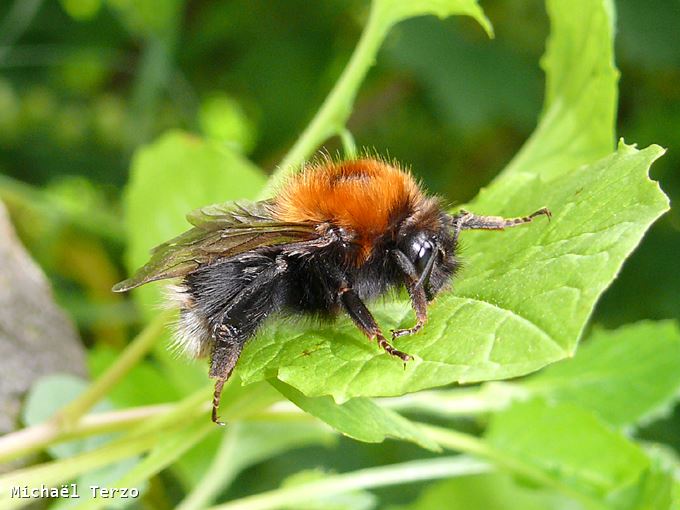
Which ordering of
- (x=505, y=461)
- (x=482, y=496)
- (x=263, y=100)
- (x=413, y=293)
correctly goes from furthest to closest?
A: (x=263, y=100) < (x=482, y=496) < (x=505, y=461) < (x=413, y=293)

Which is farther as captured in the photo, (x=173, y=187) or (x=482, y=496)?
(x=482, y=496)

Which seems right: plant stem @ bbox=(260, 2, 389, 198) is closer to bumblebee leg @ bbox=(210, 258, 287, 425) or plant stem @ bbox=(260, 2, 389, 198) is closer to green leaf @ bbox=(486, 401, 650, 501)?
bumblebee leg @ bbox=(210, 258, 287, 425)

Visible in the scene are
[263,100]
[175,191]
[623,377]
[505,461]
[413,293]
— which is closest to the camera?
[413,293]

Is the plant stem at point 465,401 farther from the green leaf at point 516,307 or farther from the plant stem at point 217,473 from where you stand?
the green leaf at point 516,307

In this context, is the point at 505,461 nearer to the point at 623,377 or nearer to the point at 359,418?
the point at 623,377

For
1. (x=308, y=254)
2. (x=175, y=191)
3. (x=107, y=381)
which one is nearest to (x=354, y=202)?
(x=308, y=254)

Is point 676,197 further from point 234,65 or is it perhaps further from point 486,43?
point 234,65

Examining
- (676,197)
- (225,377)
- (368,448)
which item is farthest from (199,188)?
(676,197)
